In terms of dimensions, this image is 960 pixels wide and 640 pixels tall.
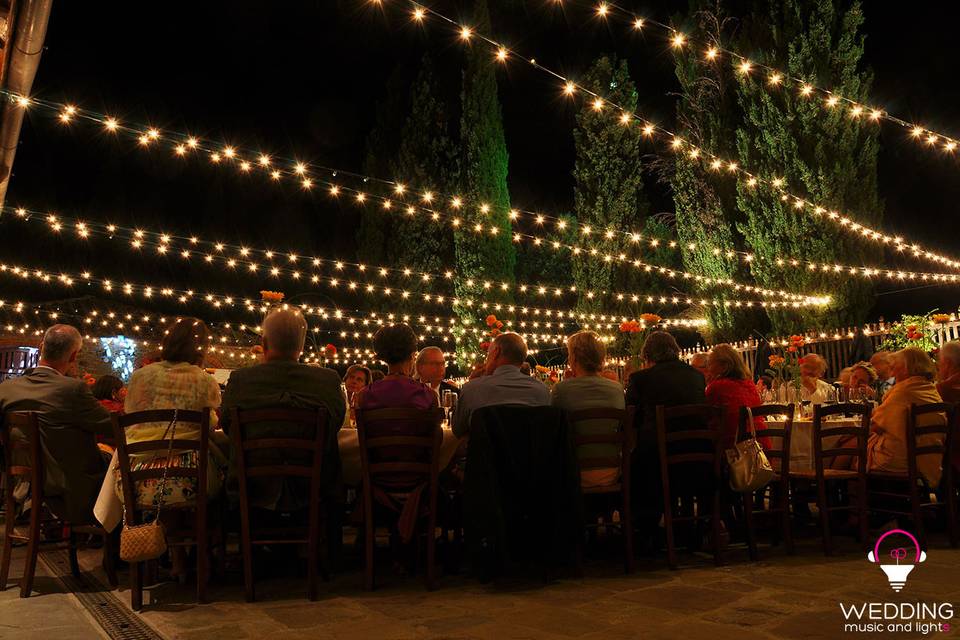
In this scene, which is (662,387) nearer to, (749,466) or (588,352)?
(588,352)

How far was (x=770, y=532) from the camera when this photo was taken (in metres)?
→ 4.02

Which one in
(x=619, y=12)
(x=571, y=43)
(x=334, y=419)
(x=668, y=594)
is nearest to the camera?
(x=668, y=594)

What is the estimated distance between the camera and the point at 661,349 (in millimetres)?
3605

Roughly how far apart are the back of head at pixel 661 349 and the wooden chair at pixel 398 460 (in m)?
1.27

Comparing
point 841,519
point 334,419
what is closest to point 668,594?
point 334,419

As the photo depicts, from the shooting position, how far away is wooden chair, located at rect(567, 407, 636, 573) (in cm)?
313

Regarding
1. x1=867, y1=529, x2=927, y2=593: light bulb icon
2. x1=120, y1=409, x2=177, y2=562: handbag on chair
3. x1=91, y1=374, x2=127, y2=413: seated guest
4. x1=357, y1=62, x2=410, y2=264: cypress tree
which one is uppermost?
x1=357, y1=62, x2=410, y2=264: cypress tree

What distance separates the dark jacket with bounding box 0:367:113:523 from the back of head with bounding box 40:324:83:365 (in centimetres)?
15

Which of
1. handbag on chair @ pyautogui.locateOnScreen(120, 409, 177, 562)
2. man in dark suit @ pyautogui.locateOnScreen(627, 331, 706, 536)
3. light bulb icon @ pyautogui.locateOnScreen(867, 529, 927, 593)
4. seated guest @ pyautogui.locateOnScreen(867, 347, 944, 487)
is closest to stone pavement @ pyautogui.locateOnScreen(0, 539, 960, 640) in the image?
light bulb icon @ pyautogui.locateOnScreen(867, 529, 927, 593)

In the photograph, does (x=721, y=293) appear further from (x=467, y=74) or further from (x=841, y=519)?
(x=841, y=519)

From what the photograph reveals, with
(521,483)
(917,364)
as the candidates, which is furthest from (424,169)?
(521,483)

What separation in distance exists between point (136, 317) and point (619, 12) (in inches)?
496

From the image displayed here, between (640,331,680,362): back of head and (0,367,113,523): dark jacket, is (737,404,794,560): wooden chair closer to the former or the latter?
(640,331,680,362): back of head

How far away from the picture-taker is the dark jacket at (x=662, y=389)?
344 cm
